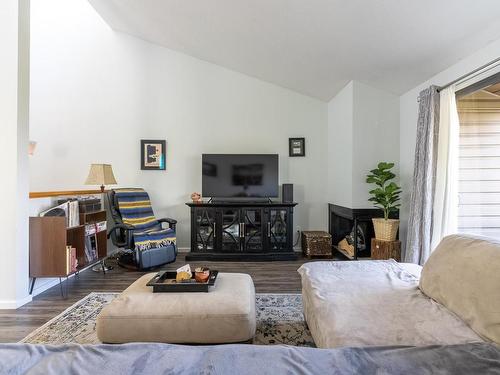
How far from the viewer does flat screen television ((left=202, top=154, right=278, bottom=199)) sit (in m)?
4.00

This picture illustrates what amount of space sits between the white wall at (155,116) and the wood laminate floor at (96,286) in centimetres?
107

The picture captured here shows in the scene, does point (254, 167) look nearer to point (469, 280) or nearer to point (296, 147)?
point (296, 147)

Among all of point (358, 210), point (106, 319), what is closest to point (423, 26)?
point (358, 210)

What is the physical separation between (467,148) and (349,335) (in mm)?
2352

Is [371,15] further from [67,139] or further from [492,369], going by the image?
[67,139]

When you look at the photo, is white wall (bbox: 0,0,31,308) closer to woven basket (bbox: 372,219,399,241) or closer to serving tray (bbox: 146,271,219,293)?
serving tray (bbox: 146,271,219,293)

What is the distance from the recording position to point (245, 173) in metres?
4.00

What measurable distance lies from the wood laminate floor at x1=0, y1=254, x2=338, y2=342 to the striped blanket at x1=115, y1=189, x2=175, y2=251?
0.36 metres

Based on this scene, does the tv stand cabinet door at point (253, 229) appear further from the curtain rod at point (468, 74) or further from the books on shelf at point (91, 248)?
the curtain rod at point (468, 74)

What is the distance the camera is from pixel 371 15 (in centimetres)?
229

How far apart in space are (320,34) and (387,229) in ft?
7.35

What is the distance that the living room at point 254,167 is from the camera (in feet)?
4.84

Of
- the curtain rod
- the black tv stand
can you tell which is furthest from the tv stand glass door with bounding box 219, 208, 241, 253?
the curtain rod

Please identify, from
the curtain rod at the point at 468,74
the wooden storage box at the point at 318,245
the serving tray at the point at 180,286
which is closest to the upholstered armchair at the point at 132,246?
the serving tray at the point at 180,286
